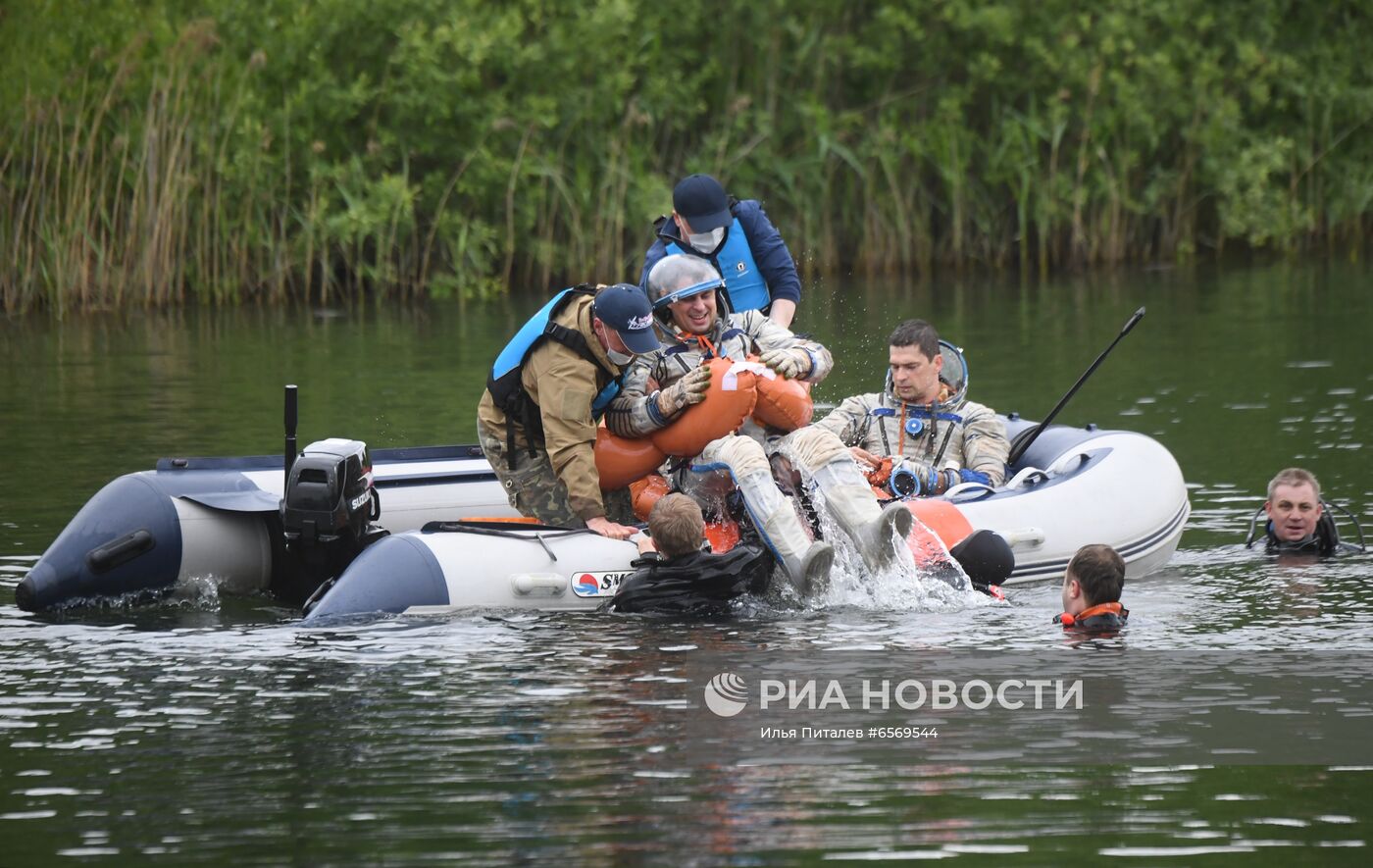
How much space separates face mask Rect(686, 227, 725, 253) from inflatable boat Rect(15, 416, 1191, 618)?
4.73 ft

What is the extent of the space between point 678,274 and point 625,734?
102 inches

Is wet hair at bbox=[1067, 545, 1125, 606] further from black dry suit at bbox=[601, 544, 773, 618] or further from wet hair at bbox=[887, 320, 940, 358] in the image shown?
wet hair at bbox=[887, 320, 940, 358]

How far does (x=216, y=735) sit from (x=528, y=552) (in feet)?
6.45

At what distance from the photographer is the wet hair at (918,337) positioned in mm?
9203

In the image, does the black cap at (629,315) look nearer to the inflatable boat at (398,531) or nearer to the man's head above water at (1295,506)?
the inflatable boat at (398,531)

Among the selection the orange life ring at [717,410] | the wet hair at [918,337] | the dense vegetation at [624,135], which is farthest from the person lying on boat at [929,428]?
the dense vegetation at [624,135]

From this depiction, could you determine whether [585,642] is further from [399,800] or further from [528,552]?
[399,800]

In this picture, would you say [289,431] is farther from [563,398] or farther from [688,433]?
[688,433]

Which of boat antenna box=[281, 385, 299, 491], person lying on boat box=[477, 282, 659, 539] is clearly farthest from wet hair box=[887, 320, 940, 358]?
boat antenna box=[281, 385, 299, 491]

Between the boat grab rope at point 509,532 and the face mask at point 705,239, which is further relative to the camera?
the face mask at point 705,239

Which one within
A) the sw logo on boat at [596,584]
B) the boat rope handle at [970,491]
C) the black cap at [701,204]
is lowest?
the sw logo on boat at [596,584]

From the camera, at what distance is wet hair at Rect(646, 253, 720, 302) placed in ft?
27.5

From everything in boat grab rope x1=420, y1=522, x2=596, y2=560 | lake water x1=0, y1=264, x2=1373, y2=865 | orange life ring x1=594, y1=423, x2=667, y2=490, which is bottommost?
lake water x1=0, y1=264, x2=1373, y2=865

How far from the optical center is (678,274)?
838 centimetres
